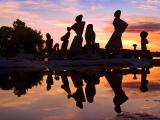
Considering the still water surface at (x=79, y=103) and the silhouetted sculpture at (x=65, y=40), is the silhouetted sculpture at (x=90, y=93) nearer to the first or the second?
→ the still water surface at (x=79, y=103)

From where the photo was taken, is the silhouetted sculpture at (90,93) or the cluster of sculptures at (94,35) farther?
the cluster of sculptures at (94,35)

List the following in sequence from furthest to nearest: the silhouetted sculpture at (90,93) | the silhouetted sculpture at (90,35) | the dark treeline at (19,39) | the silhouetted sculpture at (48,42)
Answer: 1. the dark treeline at (19,39)
2. the silhouetted sculpture at (48,42)
3. the silhouetted sculpture at (90,35)
4. the silhouetted sculpture at (90,93)

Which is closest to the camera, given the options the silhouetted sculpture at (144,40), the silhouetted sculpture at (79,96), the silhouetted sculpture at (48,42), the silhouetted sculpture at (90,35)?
the silhouetted sculpture at (79,96)

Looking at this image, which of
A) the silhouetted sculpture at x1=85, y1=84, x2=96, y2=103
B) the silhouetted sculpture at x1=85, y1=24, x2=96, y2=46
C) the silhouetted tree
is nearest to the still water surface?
the silhouetted sculpture at x1=85, y1=84, x2=96, y2=103

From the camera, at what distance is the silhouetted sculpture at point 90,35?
28.3 meters

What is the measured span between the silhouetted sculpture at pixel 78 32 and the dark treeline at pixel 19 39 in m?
25.0

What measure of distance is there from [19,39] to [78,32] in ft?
86.6

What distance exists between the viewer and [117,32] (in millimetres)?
29250

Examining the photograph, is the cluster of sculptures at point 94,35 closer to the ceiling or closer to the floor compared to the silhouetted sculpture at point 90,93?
closer to the ceiling

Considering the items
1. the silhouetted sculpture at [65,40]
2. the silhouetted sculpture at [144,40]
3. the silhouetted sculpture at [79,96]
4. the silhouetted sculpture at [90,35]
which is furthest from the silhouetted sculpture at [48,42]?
the silhouetted sculpture at [79,96]

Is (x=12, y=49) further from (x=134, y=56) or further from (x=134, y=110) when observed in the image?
(x=134, y=110)

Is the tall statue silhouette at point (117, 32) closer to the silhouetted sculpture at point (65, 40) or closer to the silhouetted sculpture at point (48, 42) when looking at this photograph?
the silhouetted sculpture at point (65, 40)

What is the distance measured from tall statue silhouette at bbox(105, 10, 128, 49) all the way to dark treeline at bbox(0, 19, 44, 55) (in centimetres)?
2658

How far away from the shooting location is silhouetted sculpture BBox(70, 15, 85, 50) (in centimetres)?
2976
